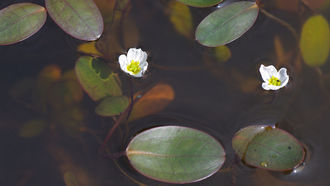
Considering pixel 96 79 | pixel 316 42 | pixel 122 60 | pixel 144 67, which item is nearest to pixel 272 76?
pixel 316 42

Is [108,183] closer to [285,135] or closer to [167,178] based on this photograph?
[167,178]

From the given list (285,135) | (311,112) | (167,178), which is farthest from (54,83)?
(311,112)

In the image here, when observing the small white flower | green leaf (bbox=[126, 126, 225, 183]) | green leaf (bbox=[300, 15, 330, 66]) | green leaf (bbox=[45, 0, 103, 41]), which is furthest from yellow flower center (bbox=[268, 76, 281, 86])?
green leaf (bbox=[45, 0, 103, 41])

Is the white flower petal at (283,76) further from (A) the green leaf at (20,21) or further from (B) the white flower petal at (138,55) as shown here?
(A) the green leaf at (20,21)

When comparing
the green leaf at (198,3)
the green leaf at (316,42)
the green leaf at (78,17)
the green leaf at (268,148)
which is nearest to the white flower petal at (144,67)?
the green leaf at (78,17)

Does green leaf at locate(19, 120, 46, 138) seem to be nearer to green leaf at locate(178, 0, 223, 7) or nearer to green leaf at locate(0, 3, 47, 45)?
green leaf at locate(0, 3, 47, 45)

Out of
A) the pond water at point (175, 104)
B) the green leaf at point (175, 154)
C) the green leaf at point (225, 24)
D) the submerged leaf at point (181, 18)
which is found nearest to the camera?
the green leaf at point (175, 154)

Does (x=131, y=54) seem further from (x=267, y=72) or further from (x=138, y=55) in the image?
(x=267, y=72)
